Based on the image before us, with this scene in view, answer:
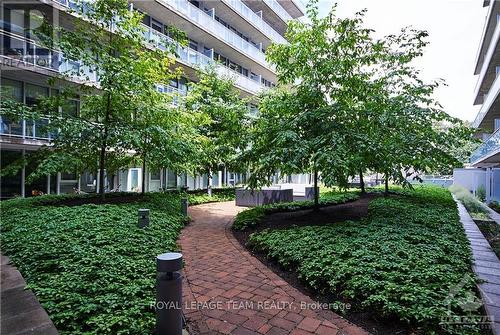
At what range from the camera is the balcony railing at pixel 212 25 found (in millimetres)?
16422

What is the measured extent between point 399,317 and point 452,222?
5377 millimetres

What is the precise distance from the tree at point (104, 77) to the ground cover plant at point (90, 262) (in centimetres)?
233

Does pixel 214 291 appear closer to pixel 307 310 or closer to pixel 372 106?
pixel 307 310

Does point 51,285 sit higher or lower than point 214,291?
higher

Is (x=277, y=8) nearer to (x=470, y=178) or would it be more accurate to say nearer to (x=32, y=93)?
(x=32, y=93)

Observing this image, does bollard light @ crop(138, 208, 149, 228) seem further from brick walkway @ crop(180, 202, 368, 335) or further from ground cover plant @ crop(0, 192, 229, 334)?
brick walkway @ crop(180, 202, 368, 335)

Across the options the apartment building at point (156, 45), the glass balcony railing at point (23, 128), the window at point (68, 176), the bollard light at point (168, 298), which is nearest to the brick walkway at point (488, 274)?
the bollard light at point (168, 298)

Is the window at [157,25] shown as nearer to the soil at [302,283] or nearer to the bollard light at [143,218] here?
the soil at [302,283]

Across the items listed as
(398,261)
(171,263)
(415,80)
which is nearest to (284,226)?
(398,261)

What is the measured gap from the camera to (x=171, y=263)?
253 cm

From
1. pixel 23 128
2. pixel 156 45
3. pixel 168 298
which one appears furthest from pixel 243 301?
pixel 23 128

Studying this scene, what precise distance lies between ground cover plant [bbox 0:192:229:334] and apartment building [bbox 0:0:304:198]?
3.51m

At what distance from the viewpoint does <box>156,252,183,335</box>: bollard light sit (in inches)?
98.8

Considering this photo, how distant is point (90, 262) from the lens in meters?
3.79
